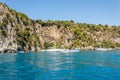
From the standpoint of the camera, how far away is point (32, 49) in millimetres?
199875

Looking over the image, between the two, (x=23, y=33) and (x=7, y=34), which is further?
(x=23, y=33)

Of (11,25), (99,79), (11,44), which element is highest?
(11,25)

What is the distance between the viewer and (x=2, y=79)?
4188cm

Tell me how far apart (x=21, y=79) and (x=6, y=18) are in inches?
5786

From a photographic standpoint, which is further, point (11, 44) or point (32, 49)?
point (32, 49)

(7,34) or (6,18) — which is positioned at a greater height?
(6,18)

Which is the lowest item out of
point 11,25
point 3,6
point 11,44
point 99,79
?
point 99,79

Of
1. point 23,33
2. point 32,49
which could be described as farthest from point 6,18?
point 32,49

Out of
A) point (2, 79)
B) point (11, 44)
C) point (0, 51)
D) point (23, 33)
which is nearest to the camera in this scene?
point (2, 79)

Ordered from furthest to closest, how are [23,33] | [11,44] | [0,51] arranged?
[23,33] < [11,44] < [0,51]

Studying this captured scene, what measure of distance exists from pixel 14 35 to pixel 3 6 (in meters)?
22.7

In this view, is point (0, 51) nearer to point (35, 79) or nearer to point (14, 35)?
point (14, 35)

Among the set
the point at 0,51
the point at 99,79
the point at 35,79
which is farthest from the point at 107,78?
the point at 0,51

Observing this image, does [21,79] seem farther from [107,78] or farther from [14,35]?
[14,35]
